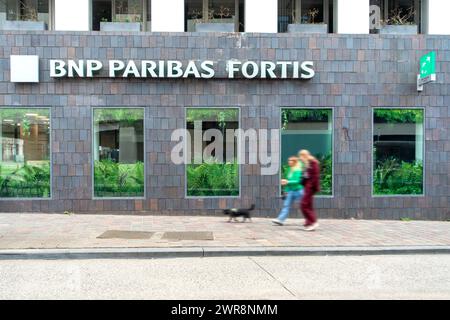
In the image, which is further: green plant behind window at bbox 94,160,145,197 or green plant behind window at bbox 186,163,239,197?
green plant behind window at bbox 186,163,239,197

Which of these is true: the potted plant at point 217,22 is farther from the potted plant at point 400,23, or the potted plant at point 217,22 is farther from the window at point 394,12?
the potted plant at point 400,23

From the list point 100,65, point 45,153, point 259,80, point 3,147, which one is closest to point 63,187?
point 45,153

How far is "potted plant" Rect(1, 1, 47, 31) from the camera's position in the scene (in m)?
13.1

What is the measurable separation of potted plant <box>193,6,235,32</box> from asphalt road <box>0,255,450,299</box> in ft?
24.8

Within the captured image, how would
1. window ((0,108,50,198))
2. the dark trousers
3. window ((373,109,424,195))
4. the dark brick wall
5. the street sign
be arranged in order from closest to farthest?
the dark trousers
the street sign
the dark brick wall
window ((0,108,50,198))
window ((373,109,424,195))

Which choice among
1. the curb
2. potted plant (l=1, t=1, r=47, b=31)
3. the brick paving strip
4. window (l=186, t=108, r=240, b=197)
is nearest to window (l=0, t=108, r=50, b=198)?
the brick paving strip

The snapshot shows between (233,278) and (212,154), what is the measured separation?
281 inches

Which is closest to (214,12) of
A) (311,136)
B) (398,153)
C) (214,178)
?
(311,136)

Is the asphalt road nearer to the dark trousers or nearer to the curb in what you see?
the curb

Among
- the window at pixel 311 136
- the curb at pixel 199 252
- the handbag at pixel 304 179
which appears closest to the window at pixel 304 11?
the window at pixel 311 136

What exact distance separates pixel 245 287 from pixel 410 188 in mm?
9291

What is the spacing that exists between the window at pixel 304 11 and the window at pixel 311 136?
2.79 metres

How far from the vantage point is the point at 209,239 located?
941 centimetres

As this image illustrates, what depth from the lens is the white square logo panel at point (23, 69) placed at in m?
12.8
